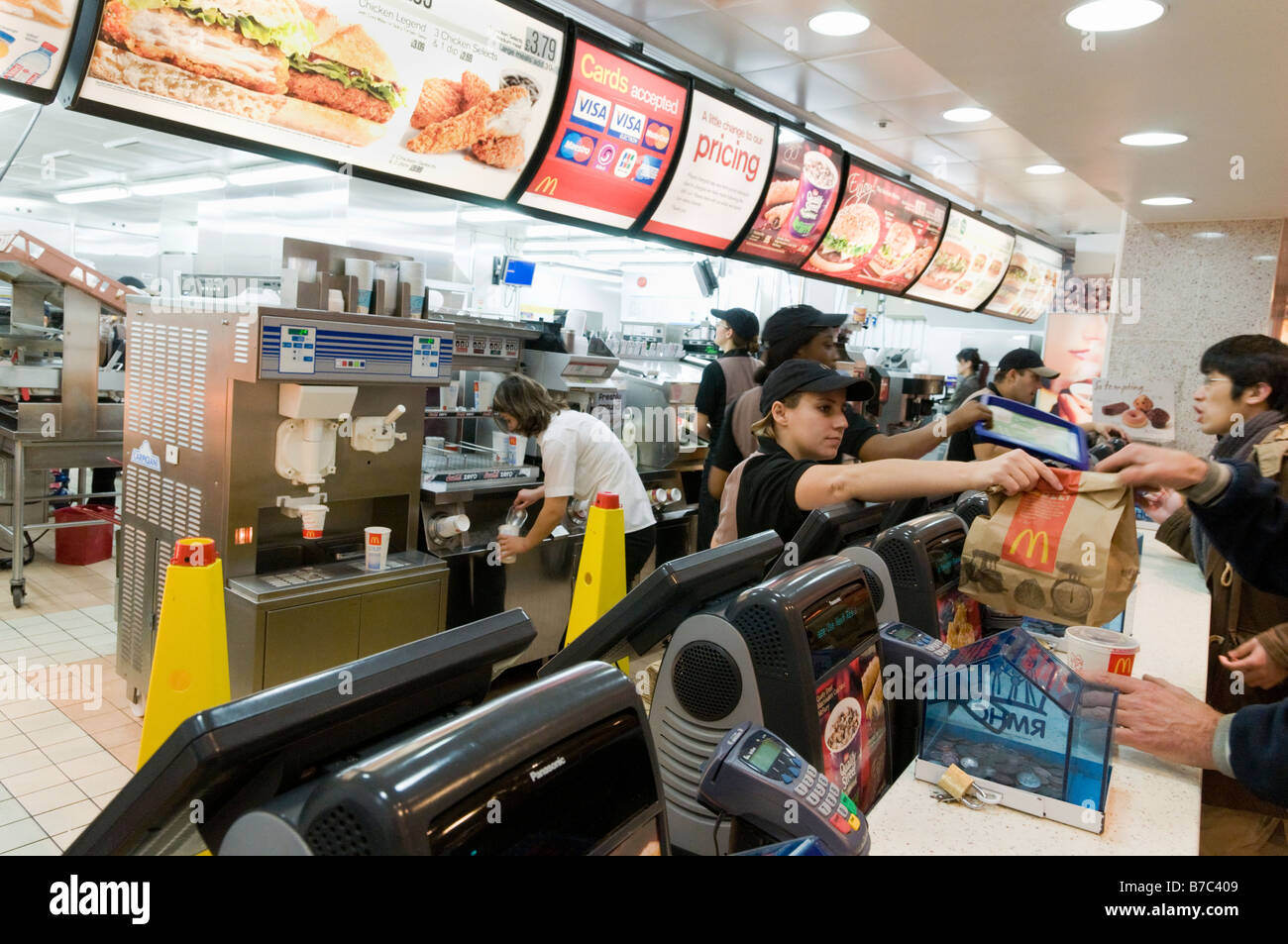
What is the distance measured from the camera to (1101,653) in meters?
1.84

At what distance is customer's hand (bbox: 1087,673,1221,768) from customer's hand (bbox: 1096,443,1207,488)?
1.25ft

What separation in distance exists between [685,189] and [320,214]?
6.79 feet

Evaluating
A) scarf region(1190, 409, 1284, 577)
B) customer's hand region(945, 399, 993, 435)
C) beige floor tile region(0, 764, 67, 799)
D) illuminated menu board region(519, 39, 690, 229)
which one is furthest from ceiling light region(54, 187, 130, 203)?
scarf region(1190, 409, 1284, 577)

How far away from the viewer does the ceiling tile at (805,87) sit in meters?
5.02

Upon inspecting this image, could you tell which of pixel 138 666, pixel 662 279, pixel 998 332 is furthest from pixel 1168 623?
pixel 662 279

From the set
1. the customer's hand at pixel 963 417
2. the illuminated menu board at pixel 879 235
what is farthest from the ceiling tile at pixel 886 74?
the customer's hand at pixel 963 417

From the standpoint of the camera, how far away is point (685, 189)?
4.77 meters

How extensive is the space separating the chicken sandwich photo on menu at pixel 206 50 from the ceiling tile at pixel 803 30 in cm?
208

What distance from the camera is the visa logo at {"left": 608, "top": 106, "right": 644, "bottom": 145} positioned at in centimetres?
424

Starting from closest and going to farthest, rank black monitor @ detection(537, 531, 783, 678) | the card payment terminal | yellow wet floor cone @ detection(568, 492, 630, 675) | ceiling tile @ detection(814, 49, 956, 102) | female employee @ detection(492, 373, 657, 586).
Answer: the card payment terminal → black monitor @ detection(537, 531, 783, 678) → yellow wet floor cone @ detection(568, 492, 630, 675) → female employee @ detection(492, 373, 657, 586) → ceiling tile @ detection(814, 49, 956, 102)

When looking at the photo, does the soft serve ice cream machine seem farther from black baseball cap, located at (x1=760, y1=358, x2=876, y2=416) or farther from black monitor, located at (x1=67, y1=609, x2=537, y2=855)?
black monitor, located at (x1=67, y1=609, x2=537, y2=855)

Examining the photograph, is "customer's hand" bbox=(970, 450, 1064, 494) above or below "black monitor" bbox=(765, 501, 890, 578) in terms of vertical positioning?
above

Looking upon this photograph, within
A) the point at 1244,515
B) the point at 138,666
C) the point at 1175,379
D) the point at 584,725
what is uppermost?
the point at 1175,379
